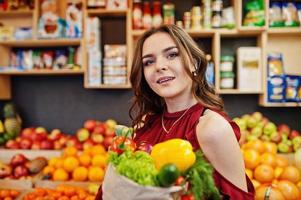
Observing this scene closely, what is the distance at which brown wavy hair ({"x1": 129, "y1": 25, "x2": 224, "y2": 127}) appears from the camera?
1.15 meters

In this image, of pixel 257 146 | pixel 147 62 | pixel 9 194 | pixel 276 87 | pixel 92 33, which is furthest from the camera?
pixel 92 33

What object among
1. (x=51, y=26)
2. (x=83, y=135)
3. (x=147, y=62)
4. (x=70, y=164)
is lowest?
(x=70, y=164)

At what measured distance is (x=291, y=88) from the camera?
2432 mm

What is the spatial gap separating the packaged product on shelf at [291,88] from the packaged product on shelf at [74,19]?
5.06ft

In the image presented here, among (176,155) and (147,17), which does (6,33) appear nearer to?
(147,17)

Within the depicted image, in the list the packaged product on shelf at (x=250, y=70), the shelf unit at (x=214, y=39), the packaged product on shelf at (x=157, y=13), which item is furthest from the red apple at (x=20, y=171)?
the packaged product on shelf at (x=250, y=70)

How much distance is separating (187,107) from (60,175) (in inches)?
47.5

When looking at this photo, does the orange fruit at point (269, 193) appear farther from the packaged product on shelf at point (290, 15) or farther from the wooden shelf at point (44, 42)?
the wooden shelf at point (44, 42)

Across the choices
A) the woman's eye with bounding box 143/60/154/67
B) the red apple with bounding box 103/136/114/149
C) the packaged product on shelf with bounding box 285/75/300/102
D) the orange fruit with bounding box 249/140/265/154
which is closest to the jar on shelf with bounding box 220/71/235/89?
the packaged product on shelf with bounding box 285/75/300/102

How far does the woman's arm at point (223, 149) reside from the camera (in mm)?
948

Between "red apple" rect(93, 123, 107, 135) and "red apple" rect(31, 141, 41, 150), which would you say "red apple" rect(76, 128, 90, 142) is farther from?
"red apple" rect(31, 141, 41, 150)

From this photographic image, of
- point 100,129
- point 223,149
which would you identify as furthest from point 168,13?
point 223,149

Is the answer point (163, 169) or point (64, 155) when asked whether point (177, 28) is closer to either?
point (163, 169)

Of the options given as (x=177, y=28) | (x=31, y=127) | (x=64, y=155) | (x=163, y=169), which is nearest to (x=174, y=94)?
(x=177, y=28)
